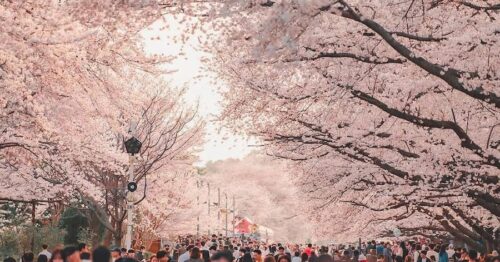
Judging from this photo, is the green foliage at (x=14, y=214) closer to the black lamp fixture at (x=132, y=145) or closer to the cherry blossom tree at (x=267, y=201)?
the black lamp fixture at (x=132, y=145)

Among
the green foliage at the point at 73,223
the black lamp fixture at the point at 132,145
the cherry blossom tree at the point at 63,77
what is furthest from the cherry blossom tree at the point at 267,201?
the cherry blossom tree at the point at 63,77

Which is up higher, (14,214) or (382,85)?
(382,85)

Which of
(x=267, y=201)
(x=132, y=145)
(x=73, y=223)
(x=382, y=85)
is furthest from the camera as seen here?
(x=267, y=201)

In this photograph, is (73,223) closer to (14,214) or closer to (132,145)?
(14,214)

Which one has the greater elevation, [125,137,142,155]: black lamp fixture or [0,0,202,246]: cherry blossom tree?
A: [125,137,142,155]: black lamp fixture

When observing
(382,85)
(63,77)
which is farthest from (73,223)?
(63,77)

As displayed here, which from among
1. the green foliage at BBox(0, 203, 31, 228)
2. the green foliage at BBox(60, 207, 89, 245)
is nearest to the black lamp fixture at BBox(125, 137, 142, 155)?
the green foliage at BBox(0, 203, 31, 228)

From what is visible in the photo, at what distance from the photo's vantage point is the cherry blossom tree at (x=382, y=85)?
8.91m

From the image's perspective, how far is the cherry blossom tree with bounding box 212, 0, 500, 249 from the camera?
29.2 ft

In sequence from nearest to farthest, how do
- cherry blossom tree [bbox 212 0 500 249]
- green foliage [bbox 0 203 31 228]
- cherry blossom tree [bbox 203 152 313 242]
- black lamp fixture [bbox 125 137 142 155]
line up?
1. cherry blossom tree [bbox 212 0 500 249]
2. black lamp fixture [bbox 125 137 142 155]
3. green foliage [bbox 0 203 31 228]
4. cherry blossom tree [bbox 203 152 313 242]

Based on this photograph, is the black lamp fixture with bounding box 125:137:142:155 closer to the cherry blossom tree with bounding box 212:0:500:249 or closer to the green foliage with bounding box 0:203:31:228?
the cherry blossom tree with bounding box 212:0:500:249

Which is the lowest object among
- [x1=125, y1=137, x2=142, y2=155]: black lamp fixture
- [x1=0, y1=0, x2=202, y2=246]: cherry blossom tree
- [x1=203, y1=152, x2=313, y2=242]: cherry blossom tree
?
[x1=0, y1=0, x2=202, y2=246]: cherry blossom tree

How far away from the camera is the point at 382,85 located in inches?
636

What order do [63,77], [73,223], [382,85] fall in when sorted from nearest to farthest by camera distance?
[63,77] < [382,85] < [73,223]
